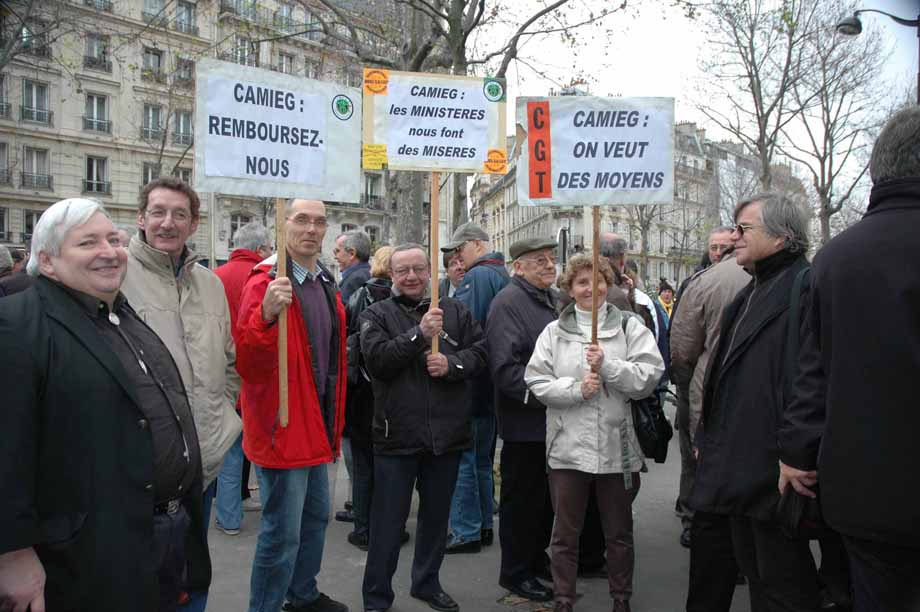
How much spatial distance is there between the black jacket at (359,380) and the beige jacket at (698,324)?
2281 mm

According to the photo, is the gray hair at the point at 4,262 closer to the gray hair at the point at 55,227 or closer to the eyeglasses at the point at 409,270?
the eyeglasses at the point at 409,270

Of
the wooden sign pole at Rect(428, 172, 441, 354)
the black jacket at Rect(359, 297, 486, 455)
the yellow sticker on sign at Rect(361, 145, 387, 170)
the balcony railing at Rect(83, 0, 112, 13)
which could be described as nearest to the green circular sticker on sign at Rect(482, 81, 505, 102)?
the wooden sign pole at Rect(428, 172, 441, 354)

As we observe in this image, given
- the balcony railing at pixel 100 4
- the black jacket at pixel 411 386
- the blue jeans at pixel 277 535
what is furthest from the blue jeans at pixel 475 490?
the balcony railing at pixel 100 4

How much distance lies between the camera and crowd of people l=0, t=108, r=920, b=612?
2355 mm

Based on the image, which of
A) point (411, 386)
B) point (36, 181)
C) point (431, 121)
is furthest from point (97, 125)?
point (411, 386)

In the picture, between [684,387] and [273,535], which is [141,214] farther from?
[684,387]

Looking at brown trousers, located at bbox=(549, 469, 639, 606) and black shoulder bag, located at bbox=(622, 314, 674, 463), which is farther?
black shoulder bag, located at bbox=(622, 314, 674, 463)

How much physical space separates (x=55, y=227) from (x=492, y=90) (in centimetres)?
298

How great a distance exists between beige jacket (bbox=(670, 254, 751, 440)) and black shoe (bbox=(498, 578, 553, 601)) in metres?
1.54

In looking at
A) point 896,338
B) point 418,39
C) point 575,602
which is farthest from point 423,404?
point 418,39

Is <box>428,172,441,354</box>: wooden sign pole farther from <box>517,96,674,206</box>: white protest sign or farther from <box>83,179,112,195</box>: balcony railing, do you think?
<box>83,179,112,195</box>: balcony railing

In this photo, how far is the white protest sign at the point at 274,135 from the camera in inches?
147

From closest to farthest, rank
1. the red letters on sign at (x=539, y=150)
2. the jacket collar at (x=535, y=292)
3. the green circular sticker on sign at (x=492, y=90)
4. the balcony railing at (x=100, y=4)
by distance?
the red letters on sign at (x=539, y=150) → the green circular sticker on sign at (x=492, y=90) → the jacket collar at (x=535, y=292) → the balcony railing at (x=100, y=4)

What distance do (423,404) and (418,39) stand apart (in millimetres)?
11646
